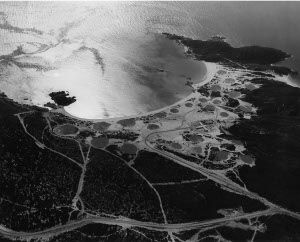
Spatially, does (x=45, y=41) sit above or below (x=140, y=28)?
below

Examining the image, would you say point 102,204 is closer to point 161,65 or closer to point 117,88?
point 117,88

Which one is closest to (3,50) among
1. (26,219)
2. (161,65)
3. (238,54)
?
(161,65)

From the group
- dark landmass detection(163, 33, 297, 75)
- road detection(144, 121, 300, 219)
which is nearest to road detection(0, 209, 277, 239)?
road detection(144, 121, 300, 219)

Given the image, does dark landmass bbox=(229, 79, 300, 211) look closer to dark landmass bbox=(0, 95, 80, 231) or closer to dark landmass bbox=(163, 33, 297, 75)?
dark landmass bbox=(163, 33, 297, 75)

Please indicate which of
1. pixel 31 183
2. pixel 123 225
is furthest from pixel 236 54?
pixel 31 183

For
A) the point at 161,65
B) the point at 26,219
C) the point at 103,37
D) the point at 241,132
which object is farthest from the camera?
the point at 103,37

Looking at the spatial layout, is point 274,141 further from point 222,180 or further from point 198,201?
point 198,201

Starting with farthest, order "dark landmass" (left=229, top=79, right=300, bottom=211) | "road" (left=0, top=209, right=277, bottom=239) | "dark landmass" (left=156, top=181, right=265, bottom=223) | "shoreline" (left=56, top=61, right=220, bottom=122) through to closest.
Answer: "shoreline" (left=56, top=61, right=220, bottom=122)
"dark landmass" (left=229, top=79, right=300, bottom=211)
"dark landmass" (left=156, top=181, right=265, bottom=223)
"road" (left=0, top=209, right=277, bottom=239)
